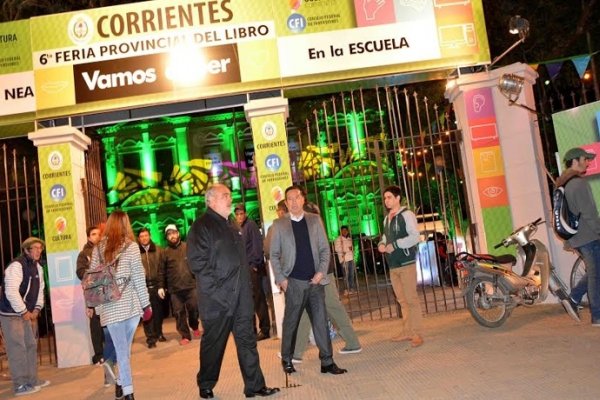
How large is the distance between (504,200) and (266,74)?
3.83 m

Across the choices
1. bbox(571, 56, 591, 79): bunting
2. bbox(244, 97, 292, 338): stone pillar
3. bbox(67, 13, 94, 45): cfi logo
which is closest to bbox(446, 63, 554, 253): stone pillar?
bbox(571, 56, 591, 79): bunting

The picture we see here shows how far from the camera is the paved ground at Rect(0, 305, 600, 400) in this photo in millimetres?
4793

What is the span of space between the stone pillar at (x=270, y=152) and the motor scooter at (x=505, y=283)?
8.56ft

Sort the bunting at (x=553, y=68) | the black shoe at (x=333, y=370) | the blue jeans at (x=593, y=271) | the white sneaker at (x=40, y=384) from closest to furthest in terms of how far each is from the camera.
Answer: the black shoe at (x=333, y=370), the blue jeans at (x=593, y=271), the white sneaker at (x=40, y=384), the bunting at (x=553, y=68)

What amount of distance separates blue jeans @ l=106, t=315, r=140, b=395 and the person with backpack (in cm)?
284

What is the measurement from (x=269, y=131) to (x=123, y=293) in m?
3.94

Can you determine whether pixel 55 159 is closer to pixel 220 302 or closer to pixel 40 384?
pixel 40 384

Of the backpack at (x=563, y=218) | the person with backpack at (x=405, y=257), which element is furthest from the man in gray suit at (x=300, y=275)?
the backpack at (x=563, y=218)

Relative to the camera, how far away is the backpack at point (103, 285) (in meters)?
5.24

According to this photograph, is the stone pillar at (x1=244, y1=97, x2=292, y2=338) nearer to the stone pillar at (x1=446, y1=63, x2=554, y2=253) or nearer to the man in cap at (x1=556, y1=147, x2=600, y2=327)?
the stone pillar at (x1=446, y1=63, x2=554, y2=253)

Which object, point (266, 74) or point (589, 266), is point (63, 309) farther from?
point (589, 266)

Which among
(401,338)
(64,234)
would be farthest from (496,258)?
(64,234)

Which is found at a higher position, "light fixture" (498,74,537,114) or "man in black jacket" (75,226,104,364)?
"light fixture" (498,74,537,114)

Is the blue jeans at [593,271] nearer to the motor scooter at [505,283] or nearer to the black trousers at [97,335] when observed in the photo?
the motor scooter at [505,283]
